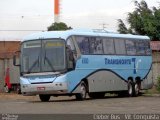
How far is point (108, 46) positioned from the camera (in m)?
32.5

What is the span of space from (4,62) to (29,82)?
65.5ft

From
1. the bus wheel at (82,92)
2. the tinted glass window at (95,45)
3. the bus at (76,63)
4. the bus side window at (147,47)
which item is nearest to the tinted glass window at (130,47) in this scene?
the bus at (76,63)

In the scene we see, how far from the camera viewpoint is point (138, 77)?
35688 millimetres

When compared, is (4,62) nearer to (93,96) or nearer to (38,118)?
(93,96)

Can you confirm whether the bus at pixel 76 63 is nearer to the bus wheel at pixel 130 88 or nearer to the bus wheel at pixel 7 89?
the bus wheel at pixel 130 88

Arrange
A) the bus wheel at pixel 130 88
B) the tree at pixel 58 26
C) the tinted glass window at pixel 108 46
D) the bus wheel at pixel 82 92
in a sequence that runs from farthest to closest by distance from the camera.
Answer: the tree at pixel 58 26 → the bus wheel at pixel 130 88 → the tinted glass window at pixel 108 46 → the bus wheel at pixel 82 92

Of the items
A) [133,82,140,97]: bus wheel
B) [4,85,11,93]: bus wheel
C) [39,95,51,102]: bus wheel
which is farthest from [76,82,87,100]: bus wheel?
[4,85,11,93]: bus wheel

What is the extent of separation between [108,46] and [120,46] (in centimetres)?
133

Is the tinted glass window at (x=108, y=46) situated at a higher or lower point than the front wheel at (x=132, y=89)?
higher

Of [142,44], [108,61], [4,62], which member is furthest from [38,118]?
[4,62]

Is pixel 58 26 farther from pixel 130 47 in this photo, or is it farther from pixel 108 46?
pixel 108 46

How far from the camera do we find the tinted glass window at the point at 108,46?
106 ft

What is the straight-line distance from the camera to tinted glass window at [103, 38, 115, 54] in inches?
1267

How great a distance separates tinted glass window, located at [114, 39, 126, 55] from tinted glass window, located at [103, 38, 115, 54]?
42 centimetres
